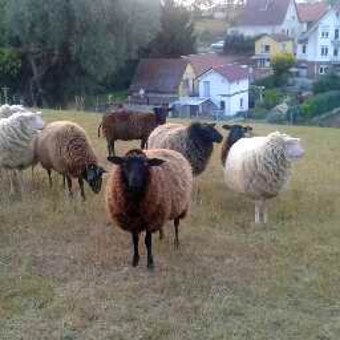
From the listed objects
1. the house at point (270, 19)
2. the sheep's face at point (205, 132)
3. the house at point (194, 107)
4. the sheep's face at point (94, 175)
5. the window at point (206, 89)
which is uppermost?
the house at point (270, 19)

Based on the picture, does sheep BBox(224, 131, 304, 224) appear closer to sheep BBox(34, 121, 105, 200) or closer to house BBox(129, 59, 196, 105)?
sheep BBox(34, 121, 105, 200)

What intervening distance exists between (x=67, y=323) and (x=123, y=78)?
34109mm

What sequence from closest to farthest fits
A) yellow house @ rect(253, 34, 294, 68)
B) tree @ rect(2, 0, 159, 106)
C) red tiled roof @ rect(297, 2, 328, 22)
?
tree @ rect(2, 0, 159, 106), yellow house @ rect(253, 34, 294, 68), red tiled roof @ rect(297, 2, 328, 22)

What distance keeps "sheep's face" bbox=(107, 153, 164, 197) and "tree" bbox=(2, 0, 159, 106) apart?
23.2 m

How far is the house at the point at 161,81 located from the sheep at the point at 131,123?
24901mm

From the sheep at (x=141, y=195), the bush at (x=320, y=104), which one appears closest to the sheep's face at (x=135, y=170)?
the sheep at (x=141, y=195)

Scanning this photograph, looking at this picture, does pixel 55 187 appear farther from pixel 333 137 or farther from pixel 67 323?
pixel 333 137

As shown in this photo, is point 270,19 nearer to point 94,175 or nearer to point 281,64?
point 281,64

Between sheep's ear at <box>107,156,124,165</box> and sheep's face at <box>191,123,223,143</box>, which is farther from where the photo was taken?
sheep's face at <box>191,123,223,143</box>

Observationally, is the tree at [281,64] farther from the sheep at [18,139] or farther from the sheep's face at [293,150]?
the sheep's face at [293,150]

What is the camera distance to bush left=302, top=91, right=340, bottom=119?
3725cm

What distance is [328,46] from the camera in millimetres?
54406

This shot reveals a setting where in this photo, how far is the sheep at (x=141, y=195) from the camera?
6215mm

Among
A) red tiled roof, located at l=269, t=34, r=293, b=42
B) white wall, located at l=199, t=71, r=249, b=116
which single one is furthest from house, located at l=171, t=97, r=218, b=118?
red tiled roof, located at l=269, t=34, r=293, b=42
